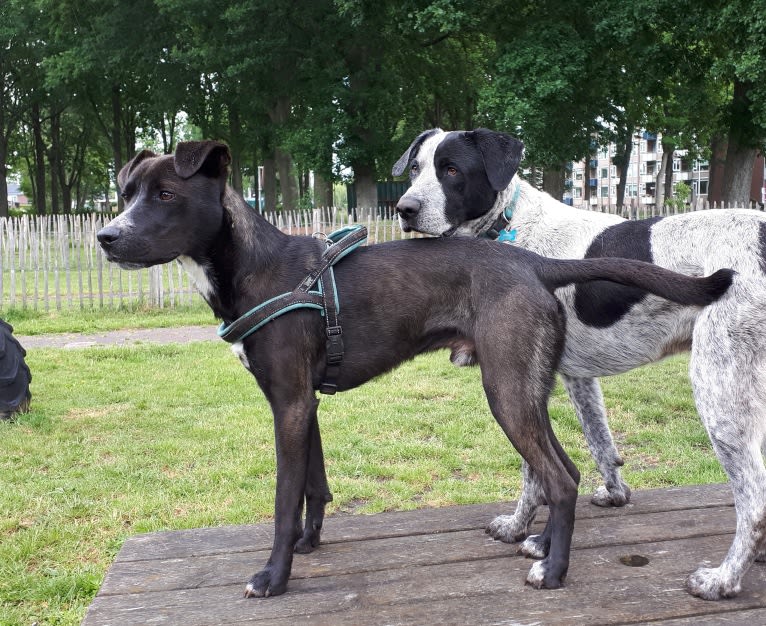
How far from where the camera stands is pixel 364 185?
96.9 feet

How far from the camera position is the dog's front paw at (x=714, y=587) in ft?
8.84

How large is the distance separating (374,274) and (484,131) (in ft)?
3.86

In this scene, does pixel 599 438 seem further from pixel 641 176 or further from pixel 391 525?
pixel 641 176

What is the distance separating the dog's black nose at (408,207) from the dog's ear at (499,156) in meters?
0.41

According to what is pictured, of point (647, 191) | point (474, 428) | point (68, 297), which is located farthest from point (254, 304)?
point (647, 191)

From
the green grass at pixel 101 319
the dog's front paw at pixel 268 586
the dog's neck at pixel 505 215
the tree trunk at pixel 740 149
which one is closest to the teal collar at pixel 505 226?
the dog's neck at pixel 505 215

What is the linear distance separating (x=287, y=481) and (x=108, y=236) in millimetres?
1129

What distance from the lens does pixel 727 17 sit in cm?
1880

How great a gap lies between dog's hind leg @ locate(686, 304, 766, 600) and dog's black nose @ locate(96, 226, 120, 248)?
2315mm

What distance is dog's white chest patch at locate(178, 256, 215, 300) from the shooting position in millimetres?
2859

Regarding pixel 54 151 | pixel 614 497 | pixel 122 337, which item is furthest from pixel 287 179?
pixel 614 497

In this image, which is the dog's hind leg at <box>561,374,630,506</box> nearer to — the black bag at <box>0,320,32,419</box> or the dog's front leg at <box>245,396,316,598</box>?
the dog's front leg at <box>245,396,316,598</box>

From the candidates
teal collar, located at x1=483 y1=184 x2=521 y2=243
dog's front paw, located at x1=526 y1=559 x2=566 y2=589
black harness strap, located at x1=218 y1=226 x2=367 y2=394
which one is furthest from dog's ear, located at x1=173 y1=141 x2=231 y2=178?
dog's front paw, located at x1=526 y1=559 x2=566 y2=589

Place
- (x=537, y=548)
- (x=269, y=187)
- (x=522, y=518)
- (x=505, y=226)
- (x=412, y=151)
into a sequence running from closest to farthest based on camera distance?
(x=537, y=548) < (x=522, y=518) < (x=505, y=226) < (x=412, y=151) < (x=269, y=187)
